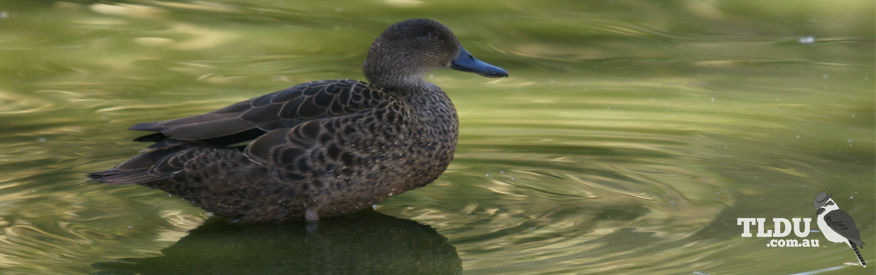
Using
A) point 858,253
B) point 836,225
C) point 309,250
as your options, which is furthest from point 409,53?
point 858,253

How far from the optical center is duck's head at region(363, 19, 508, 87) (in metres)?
6.05

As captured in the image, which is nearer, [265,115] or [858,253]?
[858,253]

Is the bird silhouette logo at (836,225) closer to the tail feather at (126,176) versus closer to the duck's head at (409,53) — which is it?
the duck's head at (409,53)

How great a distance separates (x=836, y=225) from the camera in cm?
529

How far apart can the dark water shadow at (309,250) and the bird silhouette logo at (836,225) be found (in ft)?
5.39

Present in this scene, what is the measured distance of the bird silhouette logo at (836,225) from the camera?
5.09 m

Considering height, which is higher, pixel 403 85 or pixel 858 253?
pixel 403 85

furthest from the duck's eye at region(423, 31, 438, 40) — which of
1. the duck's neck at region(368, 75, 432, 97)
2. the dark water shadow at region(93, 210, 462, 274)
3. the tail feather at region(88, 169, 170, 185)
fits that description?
the tail feather at region(88, 169, 170, 185)

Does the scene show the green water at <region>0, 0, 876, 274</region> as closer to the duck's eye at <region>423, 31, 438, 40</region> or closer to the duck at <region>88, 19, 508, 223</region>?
the duck at <region>88, 19, 508, 223</region>

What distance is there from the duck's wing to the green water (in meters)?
0.48

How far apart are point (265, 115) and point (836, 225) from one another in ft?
8.56

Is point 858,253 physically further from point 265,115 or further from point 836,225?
point 265,115

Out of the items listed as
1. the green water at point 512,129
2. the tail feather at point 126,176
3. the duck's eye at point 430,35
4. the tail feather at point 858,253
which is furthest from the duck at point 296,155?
the tail feather at point 858,253

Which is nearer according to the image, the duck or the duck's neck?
Result: the duck
